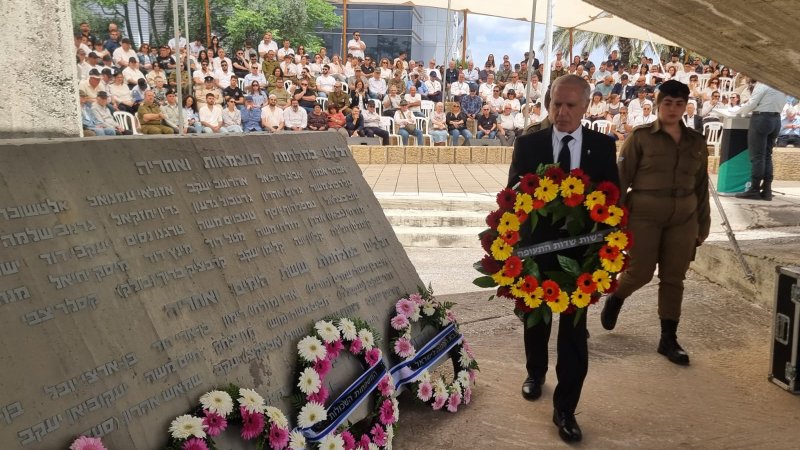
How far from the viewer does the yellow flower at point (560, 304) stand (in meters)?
2.76

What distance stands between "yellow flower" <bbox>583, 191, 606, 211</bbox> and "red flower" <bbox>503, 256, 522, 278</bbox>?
0.39 metres

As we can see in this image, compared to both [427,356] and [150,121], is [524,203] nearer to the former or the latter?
[427,356]

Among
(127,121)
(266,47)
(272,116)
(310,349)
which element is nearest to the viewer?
(310,349)

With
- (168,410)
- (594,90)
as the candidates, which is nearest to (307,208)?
(168,410)

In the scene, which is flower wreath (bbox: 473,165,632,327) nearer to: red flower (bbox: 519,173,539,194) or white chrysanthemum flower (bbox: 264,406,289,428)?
red flower (bbox: 519,173,539,194)

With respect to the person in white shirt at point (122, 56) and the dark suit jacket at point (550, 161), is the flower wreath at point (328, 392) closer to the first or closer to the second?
the dark suit jacket at point (550, 161)

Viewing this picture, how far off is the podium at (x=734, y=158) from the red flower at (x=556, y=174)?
7.03 m

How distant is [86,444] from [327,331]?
1.07 m

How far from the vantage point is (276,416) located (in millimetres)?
2146

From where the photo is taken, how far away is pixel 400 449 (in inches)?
113

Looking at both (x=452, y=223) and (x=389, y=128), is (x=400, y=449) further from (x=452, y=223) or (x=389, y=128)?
(x=389, y=128)

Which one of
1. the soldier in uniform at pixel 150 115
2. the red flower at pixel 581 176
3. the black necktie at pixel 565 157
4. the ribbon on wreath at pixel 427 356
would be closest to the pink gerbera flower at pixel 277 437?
the ribbon on wreath at pixel 427 356

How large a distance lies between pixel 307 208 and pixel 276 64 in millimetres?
13333

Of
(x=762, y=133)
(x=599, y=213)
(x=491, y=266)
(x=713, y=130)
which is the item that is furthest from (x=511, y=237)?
(x=713, y=130)
